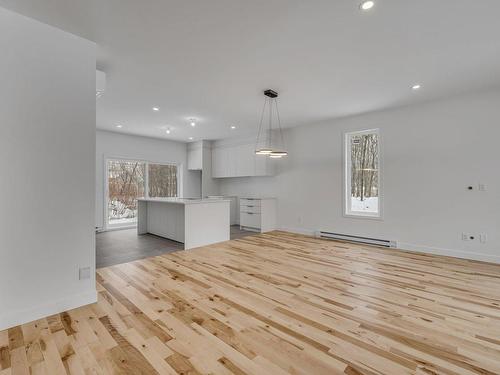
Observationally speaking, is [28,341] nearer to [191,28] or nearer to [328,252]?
[191,28]

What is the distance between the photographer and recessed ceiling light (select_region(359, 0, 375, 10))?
1.97 metres

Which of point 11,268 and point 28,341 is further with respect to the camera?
point 11,268

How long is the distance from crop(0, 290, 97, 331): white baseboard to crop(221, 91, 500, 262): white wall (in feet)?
15.6

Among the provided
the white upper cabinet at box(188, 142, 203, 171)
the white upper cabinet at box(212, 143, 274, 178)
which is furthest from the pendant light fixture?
the white upper cabinet at box(188, 142, 203, 171)

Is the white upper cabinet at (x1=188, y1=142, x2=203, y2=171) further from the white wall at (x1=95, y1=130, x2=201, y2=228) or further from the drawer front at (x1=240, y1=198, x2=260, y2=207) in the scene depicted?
the drawer front at (x1=240, y1=198, x2=260, y2=207)

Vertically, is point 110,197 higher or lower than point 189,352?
higher

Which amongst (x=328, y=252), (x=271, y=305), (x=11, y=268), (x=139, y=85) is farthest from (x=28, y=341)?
(x=328, y=252)

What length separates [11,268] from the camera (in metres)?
2.04

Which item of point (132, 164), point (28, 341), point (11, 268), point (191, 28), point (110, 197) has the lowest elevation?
point (28, 341)

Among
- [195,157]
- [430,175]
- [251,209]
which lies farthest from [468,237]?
[195,157]

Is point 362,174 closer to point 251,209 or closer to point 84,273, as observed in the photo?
point 251,209

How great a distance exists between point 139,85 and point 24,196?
7.54 feet

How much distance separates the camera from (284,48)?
2670mm

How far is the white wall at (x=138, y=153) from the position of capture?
6.50 m
